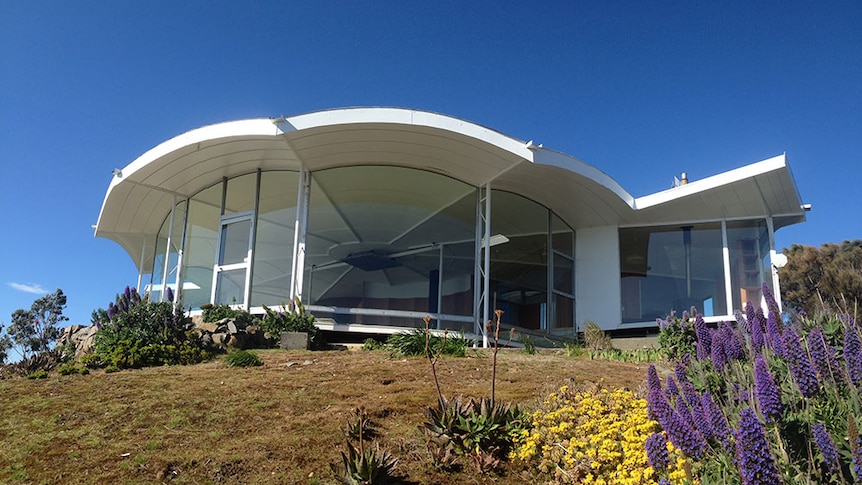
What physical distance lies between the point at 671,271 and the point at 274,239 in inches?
353

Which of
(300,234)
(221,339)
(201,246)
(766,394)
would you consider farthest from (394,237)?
(766,394)

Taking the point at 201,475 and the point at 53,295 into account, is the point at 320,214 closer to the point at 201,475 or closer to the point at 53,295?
the point at 201,475

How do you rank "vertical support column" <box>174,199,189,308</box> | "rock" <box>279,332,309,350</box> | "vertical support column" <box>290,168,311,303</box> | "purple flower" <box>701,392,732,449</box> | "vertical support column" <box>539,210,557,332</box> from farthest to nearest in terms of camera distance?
"vertical support column" <box>539,210,557,332</box>
"vertical support column" <box>174,199,189,308</box>
"vertical support column" <box>290,168,311,303</box>
"rock" <box>279,332,309,350</box>
"purple flower" <box>701,392,732,449</box>

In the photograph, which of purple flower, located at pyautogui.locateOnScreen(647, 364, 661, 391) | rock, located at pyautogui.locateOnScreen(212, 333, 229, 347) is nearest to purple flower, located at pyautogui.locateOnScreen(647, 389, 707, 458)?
purple flower, located at pyautogui.locateOnScreen(647, 364, 661, 391)

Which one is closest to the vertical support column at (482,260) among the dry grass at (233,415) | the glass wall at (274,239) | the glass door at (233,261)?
the glass wall at (274,239)

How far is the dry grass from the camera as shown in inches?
202

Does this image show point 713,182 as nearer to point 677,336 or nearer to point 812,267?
point 677,336

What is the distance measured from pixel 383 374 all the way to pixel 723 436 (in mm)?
5281

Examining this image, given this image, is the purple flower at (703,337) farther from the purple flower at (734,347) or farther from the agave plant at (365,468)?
the agave plant at (365,468)

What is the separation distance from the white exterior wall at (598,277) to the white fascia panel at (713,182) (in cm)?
128

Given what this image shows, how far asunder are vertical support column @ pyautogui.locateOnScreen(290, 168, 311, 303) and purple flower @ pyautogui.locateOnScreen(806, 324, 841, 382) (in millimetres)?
9821

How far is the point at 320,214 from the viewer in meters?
13.4

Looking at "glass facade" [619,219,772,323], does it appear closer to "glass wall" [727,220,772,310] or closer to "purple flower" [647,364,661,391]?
"glass wall" [727,220,772,310]

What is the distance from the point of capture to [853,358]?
3.45 m
